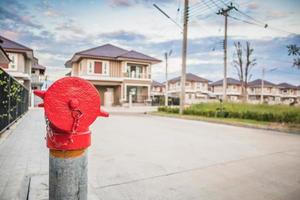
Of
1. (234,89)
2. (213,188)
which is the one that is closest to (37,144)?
(213,188)

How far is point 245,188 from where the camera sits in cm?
356

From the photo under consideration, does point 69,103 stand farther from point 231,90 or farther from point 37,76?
point 231,90

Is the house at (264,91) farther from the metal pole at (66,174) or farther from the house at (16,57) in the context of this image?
the metal pole at (66,174)

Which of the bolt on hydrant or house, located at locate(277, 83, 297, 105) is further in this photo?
house, located at locate(277, 83, 297, 105)

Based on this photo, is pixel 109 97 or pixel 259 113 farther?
pixel 109 97

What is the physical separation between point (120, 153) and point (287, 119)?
32.2 ft

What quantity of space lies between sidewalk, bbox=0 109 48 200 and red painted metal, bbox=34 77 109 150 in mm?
2047

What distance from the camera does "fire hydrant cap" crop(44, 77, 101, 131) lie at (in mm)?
1487

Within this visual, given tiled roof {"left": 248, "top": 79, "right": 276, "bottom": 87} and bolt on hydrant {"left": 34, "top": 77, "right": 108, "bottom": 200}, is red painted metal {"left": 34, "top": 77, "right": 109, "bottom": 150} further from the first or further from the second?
tiled roof {"left": 248, "top": 79, "right": 276, "bottom": 87}

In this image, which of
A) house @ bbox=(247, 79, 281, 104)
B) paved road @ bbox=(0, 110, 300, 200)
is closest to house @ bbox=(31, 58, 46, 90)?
paved road @ bbox=(0, 110, 300, 200)

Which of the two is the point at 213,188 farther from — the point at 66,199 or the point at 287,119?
→ the point at 287,119

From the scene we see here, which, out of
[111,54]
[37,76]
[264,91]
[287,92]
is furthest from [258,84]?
[37,76]

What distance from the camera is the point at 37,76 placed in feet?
125

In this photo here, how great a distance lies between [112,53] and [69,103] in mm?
33033
